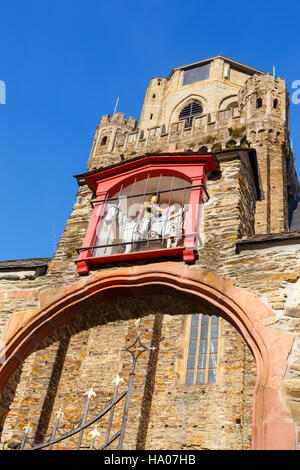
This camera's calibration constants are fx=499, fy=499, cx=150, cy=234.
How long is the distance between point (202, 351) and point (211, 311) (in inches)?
269

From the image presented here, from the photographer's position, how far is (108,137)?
97.2 feet

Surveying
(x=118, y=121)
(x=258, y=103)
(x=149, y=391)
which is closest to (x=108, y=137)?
(x=118, y=121)

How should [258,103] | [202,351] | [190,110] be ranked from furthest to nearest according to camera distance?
[190,110], [258,103], [202,351]

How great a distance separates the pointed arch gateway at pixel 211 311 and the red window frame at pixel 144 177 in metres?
0.20

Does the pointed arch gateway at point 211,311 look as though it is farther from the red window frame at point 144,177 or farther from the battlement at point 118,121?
the battlement at point 118,121

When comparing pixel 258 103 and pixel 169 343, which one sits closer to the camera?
pixel 169 343

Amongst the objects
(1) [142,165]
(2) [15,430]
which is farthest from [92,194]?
(2) [15,430]

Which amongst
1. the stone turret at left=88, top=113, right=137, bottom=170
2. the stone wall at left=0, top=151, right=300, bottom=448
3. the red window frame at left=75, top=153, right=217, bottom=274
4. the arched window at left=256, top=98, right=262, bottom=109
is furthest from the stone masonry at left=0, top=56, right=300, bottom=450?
the stone turret at left=88, top=113, right=137, bottom=170

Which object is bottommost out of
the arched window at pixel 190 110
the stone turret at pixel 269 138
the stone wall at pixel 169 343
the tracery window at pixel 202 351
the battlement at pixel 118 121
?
the stone wall at pixel 169 343

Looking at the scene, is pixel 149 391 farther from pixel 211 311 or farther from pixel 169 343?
pixel 211 311

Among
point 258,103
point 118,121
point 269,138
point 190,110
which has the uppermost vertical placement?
point 190,110

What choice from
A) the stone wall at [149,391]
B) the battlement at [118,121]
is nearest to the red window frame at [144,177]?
the stone wall at [149,391]

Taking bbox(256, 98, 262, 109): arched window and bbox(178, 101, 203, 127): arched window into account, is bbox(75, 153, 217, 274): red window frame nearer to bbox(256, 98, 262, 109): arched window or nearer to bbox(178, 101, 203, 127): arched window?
bbox(256, 98, 262, 109): arched window

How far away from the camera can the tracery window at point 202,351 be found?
1263 cm
